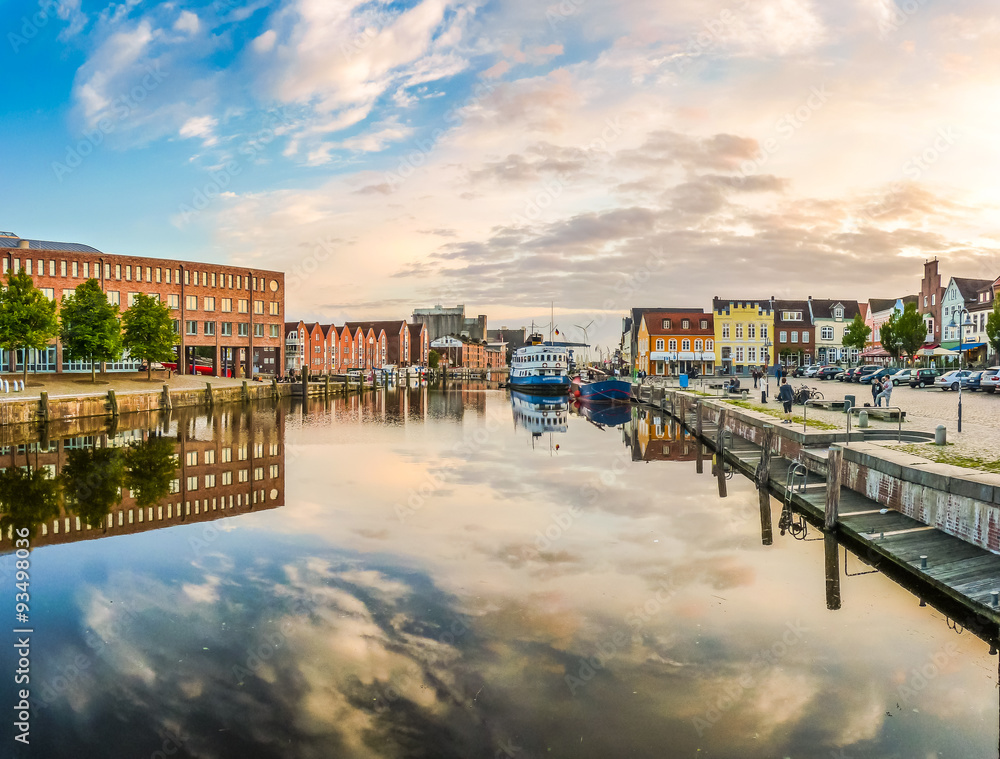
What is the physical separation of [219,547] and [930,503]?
14836mm

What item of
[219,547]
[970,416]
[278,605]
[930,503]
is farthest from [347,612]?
[970,416]

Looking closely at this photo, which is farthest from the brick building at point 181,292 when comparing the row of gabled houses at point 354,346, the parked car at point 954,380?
the parked car at point 954,380

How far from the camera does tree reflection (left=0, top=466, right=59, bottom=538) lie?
1692 centimetres

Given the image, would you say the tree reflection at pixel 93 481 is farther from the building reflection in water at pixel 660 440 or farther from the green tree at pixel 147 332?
the green tree at pixel 147 332

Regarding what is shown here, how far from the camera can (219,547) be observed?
14695mm

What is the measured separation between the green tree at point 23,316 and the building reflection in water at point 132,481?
12401 mm

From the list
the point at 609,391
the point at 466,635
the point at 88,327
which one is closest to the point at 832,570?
the point at 466,635

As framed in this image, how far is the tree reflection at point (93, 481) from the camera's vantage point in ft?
60.0

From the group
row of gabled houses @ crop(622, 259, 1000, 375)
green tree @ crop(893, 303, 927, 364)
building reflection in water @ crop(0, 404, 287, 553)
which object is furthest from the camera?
row of gabled houses @ crop(622, 259, 1000, 375)

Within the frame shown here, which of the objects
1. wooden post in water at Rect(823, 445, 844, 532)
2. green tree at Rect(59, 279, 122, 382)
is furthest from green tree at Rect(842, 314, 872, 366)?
green tree at Rect(59, 279, 122, 382)

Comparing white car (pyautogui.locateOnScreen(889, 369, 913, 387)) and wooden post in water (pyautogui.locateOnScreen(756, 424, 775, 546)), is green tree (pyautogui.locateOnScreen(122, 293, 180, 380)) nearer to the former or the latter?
wooden post in water (pyautogui.locateOnScreen(756, 424, 775, 546))

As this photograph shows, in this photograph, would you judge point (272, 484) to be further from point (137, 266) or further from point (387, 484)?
point (137, 266)

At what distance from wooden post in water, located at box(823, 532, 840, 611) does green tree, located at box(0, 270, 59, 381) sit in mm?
48081

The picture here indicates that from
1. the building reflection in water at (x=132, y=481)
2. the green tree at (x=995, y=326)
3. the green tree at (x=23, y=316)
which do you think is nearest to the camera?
the building reflection in water at (x=132, y=481)
